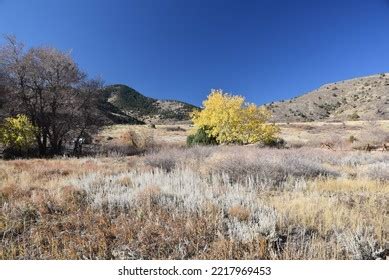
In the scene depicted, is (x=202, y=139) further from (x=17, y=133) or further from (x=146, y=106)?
(x=146, y=106)

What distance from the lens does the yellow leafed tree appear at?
1000 inches

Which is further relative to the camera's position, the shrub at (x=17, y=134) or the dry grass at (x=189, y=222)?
the shrub at (x=17, y=134)

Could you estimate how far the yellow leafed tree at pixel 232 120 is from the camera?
25.4m

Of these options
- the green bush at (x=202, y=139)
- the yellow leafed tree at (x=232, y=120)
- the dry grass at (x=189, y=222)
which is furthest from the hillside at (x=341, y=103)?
the dry grass at (x=189, y=222)

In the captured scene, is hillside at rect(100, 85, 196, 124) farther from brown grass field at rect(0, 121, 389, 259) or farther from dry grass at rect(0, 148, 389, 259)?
dry grass at rect(0, 148, 389, 259)

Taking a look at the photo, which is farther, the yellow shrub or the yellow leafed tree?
the yellow leafed tree

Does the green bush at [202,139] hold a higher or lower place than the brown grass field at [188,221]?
higher

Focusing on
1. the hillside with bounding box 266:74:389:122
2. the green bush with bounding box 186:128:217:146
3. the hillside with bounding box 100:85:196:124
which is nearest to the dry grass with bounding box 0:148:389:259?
the green bush with bounding box 186:128:217:146

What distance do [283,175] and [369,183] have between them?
79.5 inches

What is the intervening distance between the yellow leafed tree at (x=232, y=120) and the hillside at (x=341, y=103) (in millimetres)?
57099

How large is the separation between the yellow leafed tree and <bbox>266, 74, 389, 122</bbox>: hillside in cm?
5710

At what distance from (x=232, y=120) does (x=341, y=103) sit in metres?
77.3

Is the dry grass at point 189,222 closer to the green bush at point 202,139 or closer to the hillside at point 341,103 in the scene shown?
the green bush at point 202,139

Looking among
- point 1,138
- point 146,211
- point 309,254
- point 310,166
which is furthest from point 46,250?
point 1,138
